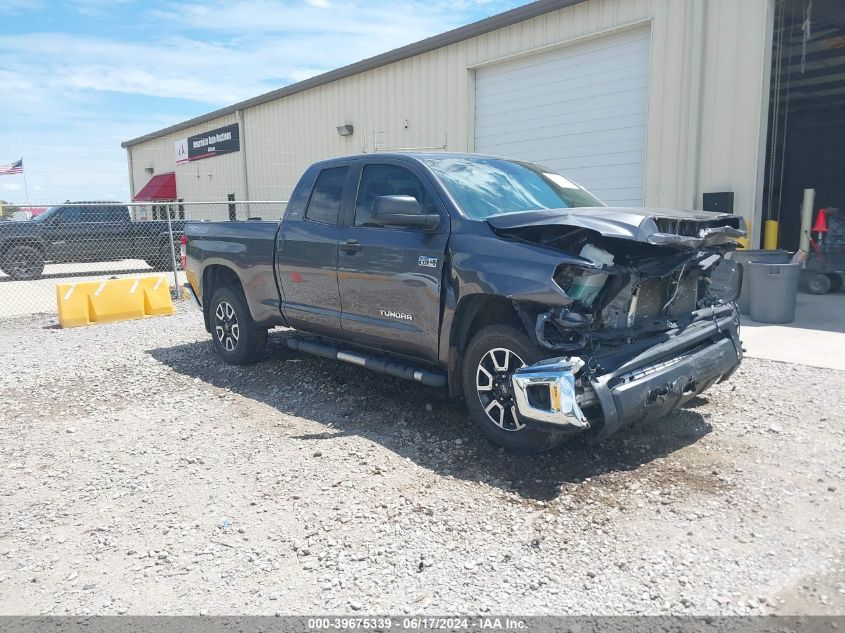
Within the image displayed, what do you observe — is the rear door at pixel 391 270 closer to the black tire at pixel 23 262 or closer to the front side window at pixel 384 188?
the front side window at pixel 384 188

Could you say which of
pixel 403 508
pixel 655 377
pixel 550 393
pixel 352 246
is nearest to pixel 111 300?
pixel 352 246

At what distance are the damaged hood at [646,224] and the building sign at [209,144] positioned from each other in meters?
20.2

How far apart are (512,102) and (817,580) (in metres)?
11.5

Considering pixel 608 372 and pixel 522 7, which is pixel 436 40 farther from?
pixel 608 372

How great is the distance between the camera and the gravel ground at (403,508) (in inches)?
117

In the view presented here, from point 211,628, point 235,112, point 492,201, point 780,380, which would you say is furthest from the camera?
point 235,112

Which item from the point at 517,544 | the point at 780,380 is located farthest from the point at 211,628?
the point at 780,380

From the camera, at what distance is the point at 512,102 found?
43.0 ft

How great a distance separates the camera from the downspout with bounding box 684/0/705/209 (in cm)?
989

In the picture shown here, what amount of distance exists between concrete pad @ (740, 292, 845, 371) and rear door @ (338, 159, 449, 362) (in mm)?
4050

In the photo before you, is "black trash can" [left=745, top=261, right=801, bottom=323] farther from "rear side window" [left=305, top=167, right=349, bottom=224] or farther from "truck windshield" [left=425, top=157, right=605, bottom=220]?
"rear side window" [left=305, top=167, right=349, bottom=224]

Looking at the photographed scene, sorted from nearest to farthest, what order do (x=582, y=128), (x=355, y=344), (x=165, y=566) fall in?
(x=165, y=566)
(x=355, y=344)
(x=582, y=128)

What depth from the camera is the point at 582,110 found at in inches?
468

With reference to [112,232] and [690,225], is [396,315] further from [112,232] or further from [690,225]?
[112,232]
